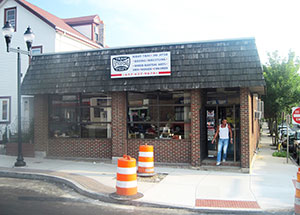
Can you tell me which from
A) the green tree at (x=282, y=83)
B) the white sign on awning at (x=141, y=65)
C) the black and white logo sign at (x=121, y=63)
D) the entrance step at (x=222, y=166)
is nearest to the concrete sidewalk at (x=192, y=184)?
the entrance step at (x=222, y=166)

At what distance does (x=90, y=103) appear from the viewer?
43.4ft

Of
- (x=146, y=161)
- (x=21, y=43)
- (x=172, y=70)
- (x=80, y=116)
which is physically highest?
(x=21, y=43)

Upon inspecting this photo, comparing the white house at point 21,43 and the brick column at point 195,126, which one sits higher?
the white house at point 21,43

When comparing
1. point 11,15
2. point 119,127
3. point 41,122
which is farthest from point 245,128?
point 11,15

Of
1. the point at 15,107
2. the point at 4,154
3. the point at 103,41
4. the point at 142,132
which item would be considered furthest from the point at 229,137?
Answer: the point at 103,41

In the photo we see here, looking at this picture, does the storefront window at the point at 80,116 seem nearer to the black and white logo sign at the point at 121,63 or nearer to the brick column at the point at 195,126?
the black and white logo sign at the point at 121,63

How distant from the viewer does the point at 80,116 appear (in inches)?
525

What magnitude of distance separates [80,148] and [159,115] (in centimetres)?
382

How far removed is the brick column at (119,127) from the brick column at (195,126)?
2.77 m

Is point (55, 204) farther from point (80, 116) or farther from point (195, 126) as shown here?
point (80, 116)

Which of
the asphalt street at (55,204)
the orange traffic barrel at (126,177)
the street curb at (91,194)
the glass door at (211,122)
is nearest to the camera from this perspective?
the asphalt street at (55,204)

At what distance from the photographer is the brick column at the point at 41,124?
13.7 m

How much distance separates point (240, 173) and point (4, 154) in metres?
11.1

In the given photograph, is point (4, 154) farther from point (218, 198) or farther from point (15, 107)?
point (218, 198)
